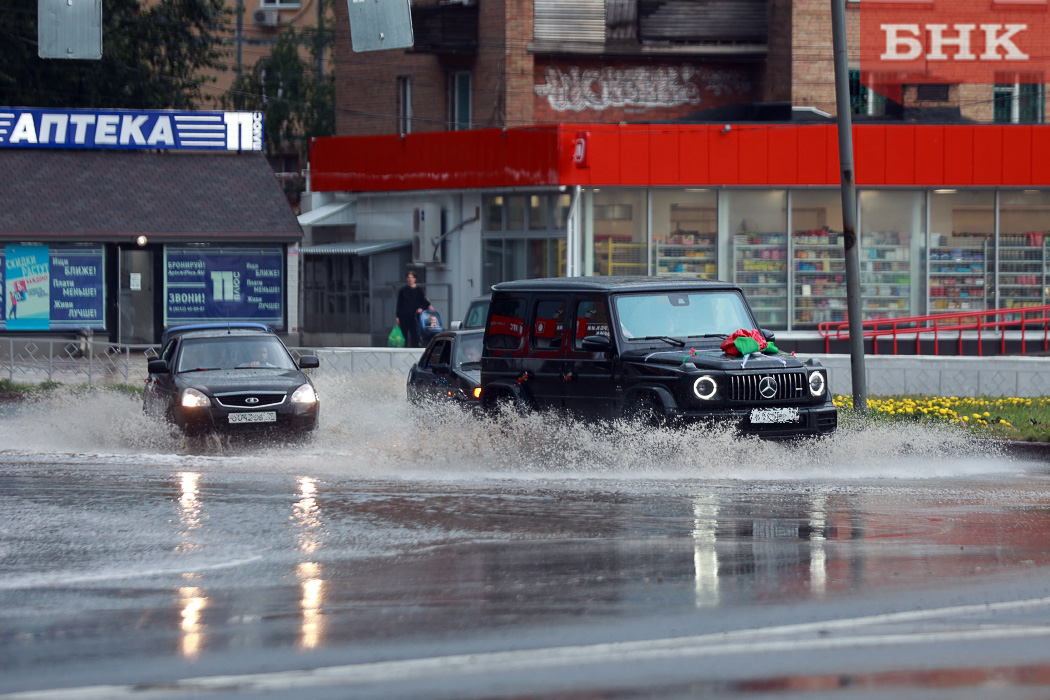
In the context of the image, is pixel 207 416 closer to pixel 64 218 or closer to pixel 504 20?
pixel 64 218

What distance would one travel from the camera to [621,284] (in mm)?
12867

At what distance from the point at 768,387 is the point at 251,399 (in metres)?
5.96

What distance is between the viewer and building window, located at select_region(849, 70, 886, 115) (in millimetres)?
31281

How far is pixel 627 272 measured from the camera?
2883cm

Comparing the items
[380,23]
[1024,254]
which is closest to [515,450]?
[380,23]

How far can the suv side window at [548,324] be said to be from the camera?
13.1m

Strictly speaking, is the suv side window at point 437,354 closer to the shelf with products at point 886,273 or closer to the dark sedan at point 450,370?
the dark sedan at point 450,370

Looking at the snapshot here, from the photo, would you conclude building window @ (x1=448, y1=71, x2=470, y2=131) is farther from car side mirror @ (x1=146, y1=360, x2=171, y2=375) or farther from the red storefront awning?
car side mirror @ (x1=146, y1=360, x2=171, y2=375)

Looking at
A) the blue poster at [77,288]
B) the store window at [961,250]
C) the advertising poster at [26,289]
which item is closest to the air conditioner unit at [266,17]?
the blue poster at [77,288]

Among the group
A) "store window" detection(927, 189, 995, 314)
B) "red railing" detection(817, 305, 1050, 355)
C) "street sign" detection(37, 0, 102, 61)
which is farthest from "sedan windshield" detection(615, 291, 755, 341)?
"store window" detection(927, 189, 995, 314)

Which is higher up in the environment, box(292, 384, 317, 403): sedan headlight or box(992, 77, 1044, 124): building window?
box(992, 77, 1044, 124): building window

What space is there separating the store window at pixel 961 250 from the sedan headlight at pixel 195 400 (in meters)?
18.4

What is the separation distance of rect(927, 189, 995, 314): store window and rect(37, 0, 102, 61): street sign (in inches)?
691

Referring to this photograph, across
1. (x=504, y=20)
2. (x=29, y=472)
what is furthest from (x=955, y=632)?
(x=504, y=20)
